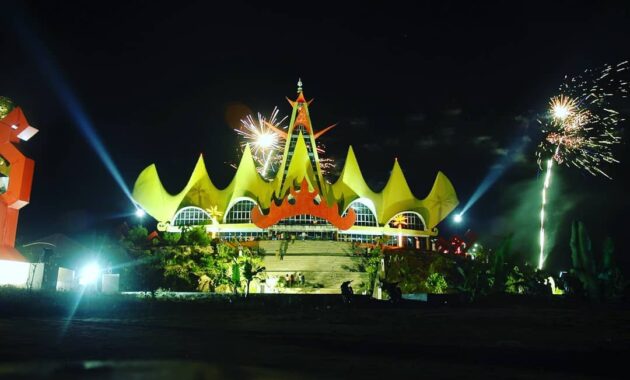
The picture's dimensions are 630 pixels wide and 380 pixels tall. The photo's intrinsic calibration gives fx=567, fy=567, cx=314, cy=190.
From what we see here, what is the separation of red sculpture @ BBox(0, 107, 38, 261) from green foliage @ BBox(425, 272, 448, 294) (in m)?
16.0

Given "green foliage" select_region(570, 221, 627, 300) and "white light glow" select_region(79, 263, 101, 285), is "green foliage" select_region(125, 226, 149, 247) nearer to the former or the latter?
"white light glow" select_region(79, 263, 101, 285)

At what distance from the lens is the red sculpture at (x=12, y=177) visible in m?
19.6

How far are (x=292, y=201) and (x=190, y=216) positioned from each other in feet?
28.3

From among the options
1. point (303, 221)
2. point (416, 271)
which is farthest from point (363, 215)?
point (416, 271)

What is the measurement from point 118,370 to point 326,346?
2.91 m

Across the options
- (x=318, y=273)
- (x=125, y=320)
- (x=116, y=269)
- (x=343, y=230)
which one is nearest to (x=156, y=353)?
(x=125, y=320)

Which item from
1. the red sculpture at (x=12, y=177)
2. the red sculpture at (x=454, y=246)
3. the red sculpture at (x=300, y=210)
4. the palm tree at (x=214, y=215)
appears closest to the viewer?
the red sculpture at (x=12, y=177)

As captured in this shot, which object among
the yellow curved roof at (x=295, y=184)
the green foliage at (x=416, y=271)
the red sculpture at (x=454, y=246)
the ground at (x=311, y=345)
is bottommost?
the ground at (x=311, y=345)

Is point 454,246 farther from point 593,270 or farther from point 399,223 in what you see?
point 593,270

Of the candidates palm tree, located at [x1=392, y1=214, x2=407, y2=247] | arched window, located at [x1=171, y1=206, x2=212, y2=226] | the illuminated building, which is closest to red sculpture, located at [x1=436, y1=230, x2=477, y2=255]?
palm tree, located at [x1=392, y1=214, x2=407, y2=247]

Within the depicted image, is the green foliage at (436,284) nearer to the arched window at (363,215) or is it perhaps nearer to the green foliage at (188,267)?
the green foliage at (188,267)

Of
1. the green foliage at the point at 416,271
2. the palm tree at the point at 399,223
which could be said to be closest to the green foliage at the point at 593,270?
the green foliage at the point at 416,271

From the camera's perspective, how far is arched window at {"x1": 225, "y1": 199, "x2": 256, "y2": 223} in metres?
39.2

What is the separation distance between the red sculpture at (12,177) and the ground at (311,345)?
296 inches
